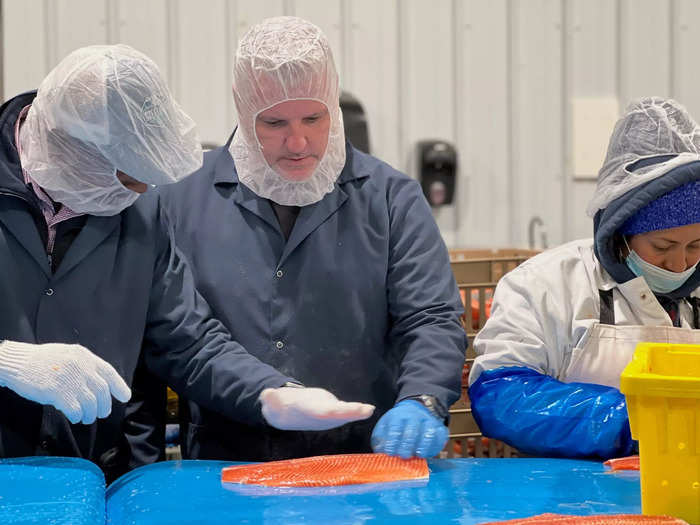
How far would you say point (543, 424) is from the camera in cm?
227

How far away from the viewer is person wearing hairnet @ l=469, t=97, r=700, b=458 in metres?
2.33

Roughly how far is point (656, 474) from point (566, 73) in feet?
12.7

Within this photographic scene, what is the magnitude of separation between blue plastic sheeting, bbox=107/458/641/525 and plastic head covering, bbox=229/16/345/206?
0.74 m

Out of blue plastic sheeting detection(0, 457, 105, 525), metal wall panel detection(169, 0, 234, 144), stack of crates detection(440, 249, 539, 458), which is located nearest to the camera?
blue plastic sheeting detection(0, 457, 105, 525)

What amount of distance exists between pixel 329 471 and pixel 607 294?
89 cm

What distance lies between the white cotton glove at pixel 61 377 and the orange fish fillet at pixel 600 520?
0.90 meters

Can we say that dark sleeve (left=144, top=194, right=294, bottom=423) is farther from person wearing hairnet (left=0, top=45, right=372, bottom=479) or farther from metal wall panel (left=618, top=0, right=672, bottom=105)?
metal wall panel (left=618, top=0, right=672, bottom=105)

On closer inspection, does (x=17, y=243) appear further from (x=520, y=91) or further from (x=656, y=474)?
(x=520, y=91)

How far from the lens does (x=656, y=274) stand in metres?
2.46

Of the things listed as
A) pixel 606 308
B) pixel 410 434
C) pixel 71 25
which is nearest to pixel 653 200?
pixel 606 308

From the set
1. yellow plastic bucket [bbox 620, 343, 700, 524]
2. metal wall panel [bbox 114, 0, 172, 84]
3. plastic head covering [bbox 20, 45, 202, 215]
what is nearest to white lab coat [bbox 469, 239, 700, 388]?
yellow plastic bucket [bbox 620, 343, 700, 524]

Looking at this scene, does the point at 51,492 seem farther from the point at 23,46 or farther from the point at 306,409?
the point at 23,46

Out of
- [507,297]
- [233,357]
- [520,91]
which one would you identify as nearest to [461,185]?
[520,91]

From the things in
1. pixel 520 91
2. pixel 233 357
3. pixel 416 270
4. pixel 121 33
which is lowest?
pixel 233 357
